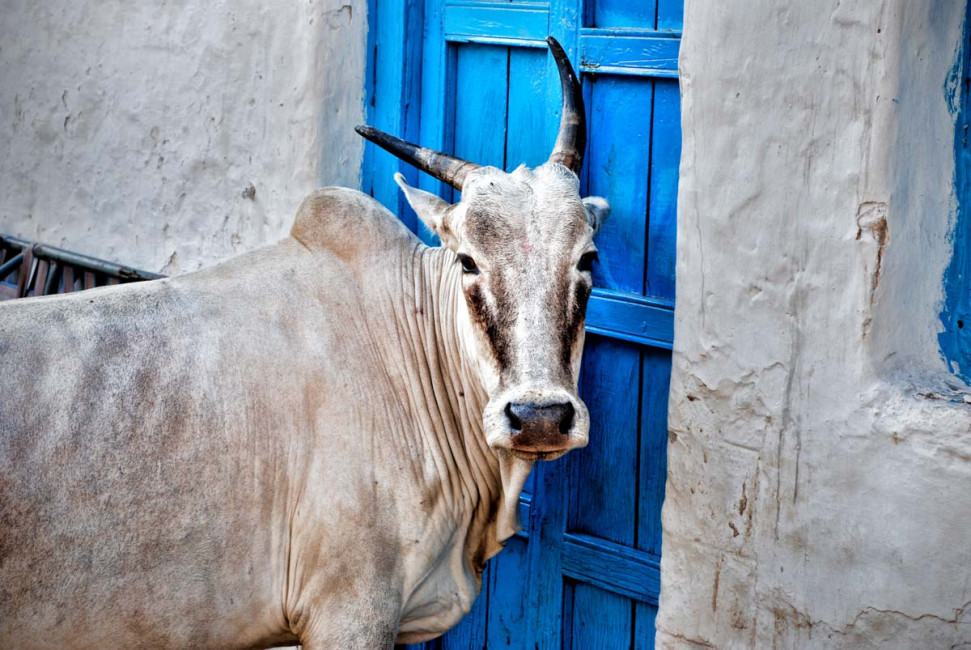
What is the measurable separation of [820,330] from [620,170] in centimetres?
106

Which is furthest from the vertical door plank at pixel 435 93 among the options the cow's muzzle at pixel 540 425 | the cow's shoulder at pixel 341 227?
the cow's muzzle at pixel 540 425

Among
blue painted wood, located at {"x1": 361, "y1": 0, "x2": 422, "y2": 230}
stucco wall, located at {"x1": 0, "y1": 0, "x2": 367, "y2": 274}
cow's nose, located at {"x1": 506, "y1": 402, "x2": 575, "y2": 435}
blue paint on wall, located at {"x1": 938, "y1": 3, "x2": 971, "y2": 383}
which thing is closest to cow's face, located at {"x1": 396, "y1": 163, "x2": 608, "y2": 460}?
cow's nose, located at {"x1": 506, "y1": 402, "x2": 575, "y2": 435}

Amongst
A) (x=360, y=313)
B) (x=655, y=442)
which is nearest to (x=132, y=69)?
(x=360, y=313)

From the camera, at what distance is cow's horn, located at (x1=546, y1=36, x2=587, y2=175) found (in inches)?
135

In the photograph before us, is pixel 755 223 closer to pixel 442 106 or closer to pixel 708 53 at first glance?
pixel 708 53

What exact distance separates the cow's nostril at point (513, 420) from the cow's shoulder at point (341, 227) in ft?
2.88

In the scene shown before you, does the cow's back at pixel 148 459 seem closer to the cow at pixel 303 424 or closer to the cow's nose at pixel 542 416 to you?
the cow at pixel 303 424

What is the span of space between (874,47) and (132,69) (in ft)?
11.3

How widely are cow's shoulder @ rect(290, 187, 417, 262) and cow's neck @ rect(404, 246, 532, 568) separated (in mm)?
186

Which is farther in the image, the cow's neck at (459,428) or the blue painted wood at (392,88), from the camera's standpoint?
the blue painted wood at (392,88)

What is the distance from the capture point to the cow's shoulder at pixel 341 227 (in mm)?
3576

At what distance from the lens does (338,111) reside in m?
4.34

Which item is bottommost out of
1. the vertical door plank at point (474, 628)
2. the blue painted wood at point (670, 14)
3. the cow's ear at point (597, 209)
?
the vertical door plank at point (474, 628)

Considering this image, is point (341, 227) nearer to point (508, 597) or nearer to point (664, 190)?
point (664, 190)
